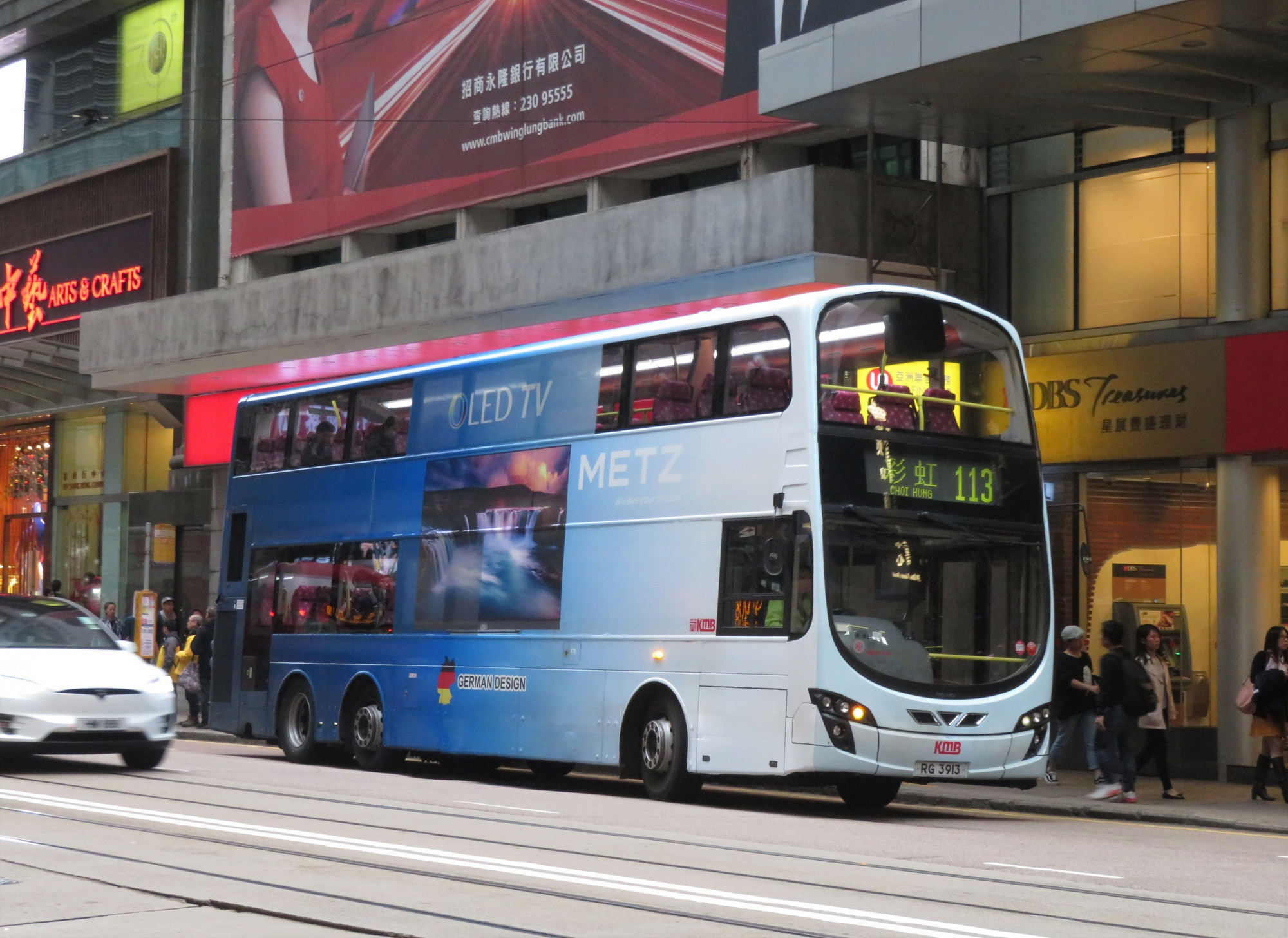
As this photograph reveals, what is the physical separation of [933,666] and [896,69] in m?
6.61

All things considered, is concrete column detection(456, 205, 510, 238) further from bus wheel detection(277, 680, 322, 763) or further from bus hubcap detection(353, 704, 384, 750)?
bus hubcap detection(353, 704, 384, 750)

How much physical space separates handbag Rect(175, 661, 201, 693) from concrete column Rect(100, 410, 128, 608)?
11.6 meters

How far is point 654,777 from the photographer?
15.9 meters

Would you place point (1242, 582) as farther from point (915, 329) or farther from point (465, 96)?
point (465, 96)

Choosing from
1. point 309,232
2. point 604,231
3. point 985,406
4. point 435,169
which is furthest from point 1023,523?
point 309,232

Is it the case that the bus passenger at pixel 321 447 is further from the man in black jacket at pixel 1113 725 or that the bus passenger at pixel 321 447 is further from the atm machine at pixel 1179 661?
the atm machine at pixel 1179 661

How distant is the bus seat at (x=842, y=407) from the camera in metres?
14.5

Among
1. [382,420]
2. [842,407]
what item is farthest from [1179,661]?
[382,420]

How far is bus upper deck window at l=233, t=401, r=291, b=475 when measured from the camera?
21359 mm

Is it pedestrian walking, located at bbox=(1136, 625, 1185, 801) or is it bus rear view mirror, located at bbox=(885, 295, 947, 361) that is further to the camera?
pedestrian walking, located at bbox=(1136, 625, 1185, 801)

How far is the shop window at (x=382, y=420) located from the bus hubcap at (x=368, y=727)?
270 centimetres

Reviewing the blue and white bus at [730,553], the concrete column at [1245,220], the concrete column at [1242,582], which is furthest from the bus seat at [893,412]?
the concrete column at [1245,220]

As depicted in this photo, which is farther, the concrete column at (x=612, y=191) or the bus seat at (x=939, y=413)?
the concrete column at (x=612, y=191)

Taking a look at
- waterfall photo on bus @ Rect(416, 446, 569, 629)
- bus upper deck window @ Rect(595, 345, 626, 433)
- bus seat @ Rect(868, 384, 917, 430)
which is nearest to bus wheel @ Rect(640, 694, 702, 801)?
waterfall photo on bus @ Rect(416, 446, 569, 629)
